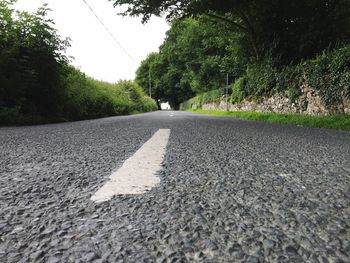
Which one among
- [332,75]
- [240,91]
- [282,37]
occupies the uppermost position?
[282,37]

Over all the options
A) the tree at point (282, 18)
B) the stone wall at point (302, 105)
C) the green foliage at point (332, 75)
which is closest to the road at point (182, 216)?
the green foliage at point (332, 75)

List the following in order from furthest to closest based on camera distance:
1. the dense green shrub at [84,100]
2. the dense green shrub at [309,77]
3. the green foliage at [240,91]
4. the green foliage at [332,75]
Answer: the green foliage at [240,91] → the dense green shrub at [84,100] → the dense green shrub at [309,77] → the green foliage at [332,75]

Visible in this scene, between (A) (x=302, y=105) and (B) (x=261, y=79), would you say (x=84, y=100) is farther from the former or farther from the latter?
(A) (x=302, y=105)

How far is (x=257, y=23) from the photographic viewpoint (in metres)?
14.2

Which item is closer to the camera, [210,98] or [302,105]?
[302,105]

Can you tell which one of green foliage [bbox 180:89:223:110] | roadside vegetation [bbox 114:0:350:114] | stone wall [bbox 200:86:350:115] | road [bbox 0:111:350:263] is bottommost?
road [bbox 0:111:350:263]

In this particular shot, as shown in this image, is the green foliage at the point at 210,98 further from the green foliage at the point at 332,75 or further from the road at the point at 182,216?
the road at the point at 182,216

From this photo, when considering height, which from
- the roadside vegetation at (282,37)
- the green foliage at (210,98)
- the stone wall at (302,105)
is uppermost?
the roadside vegetation at (282,37)

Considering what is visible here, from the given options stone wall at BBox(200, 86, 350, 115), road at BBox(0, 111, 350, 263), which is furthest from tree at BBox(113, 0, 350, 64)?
road at BBox(0, 111, 350, 263)

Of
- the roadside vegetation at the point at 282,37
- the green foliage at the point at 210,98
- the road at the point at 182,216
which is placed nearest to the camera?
the road at the point at 182,216

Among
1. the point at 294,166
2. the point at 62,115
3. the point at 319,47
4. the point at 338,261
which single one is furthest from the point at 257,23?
the point at 338,261

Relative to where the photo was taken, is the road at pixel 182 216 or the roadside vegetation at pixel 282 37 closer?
the road at pixel 182 216

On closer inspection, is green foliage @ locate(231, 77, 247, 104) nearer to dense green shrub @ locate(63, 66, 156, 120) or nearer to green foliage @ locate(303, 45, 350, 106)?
green foliage @ locate(303, 45, 350, 106)

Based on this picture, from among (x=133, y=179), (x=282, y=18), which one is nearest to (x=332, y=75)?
(x=282, y=18)
